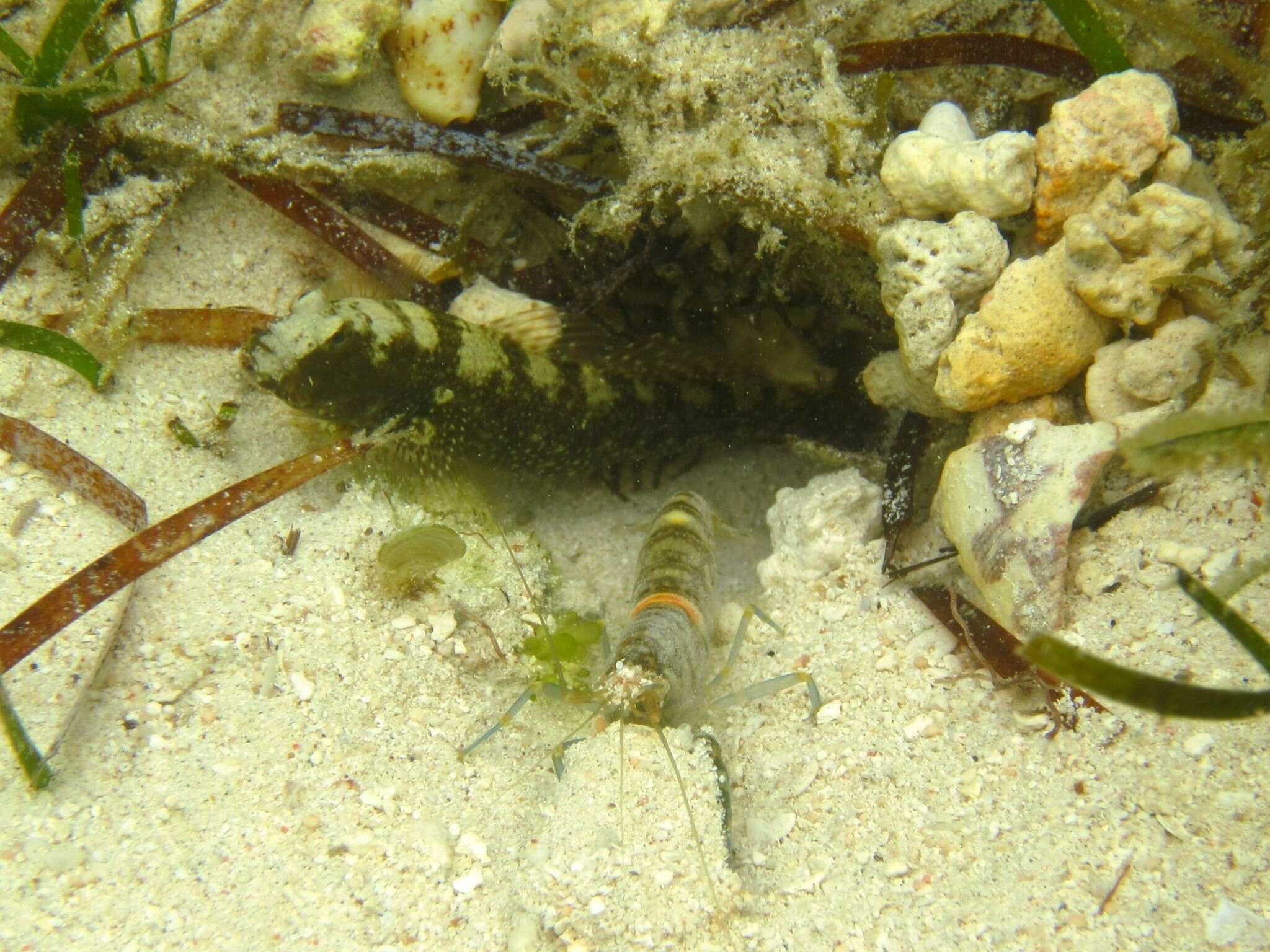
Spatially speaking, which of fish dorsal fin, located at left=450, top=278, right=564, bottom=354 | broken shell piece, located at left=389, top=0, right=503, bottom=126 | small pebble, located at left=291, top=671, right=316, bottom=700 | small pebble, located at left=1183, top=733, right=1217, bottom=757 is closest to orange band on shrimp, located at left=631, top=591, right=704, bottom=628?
fish dorsal fin, located at left=450, top=278, right=564, bottom=354

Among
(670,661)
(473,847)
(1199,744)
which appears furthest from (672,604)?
(1199,744)

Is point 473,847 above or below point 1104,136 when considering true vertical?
below

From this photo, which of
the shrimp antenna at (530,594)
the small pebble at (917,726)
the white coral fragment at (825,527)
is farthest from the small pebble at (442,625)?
the small pebble at (917,726)

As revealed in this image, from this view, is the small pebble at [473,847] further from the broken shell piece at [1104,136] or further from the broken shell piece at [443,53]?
the broken shell piece at [443,53]

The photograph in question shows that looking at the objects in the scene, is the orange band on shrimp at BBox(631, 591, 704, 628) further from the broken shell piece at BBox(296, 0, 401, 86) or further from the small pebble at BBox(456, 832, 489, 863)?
the broken shell piece at BBox(296, 0, 401, 86)

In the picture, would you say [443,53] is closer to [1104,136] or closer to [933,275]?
[933,275]

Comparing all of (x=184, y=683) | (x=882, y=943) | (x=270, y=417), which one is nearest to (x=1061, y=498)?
(x=882, y=943)
